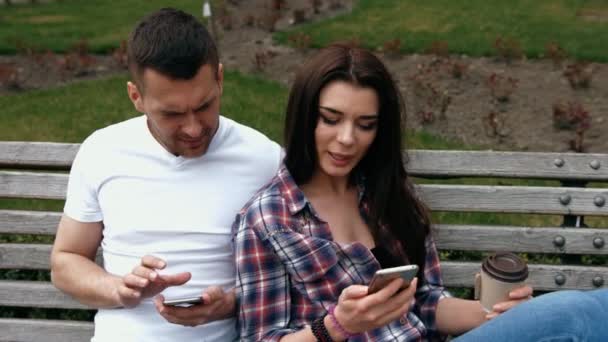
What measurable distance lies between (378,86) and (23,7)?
8.83 meters

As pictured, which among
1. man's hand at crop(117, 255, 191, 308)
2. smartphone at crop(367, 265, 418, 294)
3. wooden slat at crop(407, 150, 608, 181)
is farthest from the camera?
wooden slat at crop(407, 150, 608, 181)

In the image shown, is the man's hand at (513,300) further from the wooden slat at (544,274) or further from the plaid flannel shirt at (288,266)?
the wooden slat at (544,274)

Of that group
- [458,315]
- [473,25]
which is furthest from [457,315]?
[473,25]

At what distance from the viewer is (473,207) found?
3.09 m

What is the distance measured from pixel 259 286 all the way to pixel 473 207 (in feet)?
3.25

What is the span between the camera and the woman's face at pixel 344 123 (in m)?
2.57

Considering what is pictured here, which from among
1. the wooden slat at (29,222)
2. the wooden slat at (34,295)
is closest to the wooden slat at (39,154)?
the wooden slat at (29,222)

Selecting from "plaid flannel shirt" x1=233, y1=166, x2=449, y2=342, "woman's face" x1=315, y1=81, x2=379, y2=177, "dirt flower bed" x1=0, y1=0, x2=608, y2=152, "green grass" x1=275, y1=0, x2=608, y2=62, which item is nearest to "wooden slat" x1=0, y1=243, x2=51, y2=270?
"plaid flannel shirt" x1=233, y1=166, x2=449, y2=342

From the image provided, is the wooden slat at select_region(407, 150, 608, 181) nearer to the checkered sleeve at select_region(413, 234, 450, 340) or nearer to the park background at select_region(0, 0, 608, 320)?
the checkered sleeve at select_region(413, 234, 450, 340)

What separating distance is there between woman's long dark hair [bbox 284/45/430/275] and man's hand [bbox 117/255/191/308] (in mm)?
596

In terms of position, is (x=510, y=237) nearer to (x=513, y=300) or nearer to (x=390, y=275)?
(x=513, y=300)

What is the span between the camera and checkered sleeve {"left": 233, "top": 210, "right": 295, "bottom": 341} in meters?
2.57

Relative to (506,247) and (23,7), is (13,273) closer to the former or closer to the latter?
(506,247)

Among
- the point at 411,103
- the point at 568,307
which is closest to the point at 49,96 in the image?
the point at 411,103
